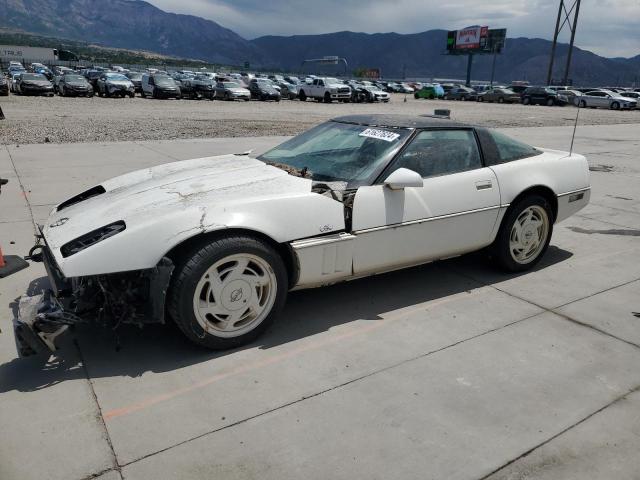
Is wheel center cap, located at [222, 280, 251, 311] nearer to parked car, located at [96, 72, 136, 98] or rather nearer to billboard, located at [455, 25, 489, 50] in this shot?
parked car, located at [96, 72, 136, 98]

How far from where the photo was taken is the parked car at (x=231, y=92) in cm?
3173

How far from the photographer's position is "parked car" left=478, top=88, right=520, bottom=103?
42969 millimetres

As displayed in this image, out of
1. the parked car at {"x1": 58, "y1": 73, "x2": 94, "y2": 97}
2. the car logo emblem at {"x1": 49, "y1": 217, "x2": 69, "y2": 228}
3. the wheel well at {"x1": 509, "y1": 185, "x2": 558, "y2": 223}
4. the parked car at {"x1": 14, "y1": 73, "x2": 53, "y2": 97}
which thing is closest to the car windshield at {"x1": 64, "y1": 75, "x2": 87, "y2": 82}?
the parked car at {"x1": 58, "y1": 73, "x2": 94, "y2": 97}

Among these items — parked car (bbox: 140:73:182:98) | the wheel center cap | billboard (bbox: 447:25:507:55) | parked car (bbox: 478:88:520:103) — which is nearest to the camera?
the wheel center cap

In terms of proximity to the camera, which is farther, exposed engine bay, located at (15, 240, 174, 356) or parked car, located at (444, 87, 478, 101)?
parked car, located at (444, 87, 478, 101)

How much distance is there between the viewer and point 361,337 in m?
3.37

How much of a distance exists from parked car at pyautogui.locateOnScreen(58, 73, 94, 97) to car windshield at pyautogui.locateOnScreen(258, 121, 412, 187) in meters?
28.5

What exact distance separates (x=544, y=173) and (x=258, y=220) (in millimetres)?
2761

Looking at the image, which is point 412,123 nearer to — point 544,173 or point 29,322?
point 544,173

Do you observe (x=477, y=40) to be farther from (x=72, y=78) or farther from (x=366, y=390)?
(x=366, y=390)

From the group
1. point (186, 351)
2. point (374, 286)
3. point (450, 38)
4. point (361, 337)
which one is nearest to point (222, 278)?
point (186, 351)

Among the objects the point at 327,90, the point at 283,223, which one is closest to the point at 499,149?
the point at 283,223

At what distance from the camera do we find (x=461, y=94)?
49.1m

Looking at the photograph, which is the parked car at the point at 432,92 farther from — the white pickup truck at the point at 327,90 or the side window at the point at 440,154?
the side window at the point at 440,154
